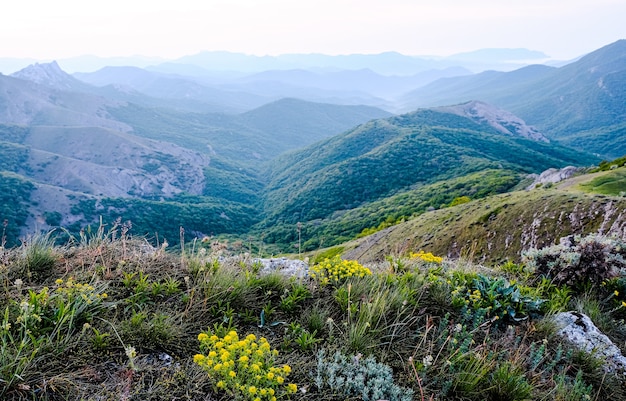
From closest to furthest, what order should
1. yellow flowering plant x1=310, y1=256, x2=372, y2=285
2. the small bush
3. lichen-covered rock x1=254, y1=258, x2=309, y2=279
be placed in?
yellow flowering plant x1=310, y1=256, x2=372, y2=285 → lichen-covered rock x1=254, y1=258, x2=309, y2=279 → the small bush

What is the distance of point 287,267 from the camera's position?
21.4 feet

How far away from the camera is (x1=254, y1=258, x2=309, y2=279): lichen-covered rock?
224 inches

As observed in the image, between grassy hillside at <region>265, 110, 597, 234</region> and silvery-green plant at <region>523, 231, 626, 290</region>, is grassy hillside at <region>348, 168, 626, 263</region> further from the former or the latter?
grassy hillside at <region>265, 110, 597, 234</region>

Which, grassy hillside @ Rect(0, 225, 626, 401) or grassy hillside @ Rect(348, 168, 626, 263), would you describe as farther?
grassy hillside @ Rect(348, 168, 626, 263)

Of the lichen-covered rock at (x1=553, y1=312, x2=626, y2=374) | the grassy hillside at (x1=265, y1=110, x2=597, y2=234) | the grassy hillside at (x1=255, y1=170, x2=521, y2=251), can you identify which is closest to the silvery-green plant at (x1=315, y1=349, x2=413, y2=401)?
the lichen-covered rock at (x1=553, y1=312, x2=626, y2=374)

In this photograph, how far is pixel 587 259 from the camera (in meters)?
6.25

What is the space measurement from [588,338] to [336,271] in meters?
3.24

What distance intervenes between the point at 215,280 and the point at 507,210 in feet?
82.9

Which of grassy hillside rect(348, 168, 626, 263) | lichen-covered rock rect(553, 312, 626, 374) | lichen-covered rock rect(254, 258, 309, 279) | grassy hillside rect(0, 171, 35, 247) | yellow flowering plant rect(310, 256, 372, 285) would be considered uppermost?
yellow flowering plant rect(310, 256, 372, 285)

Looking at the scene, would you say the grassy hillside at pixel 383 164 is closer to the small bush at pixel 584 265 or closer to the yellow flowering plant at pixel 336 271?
the small bush at pixel 584 265

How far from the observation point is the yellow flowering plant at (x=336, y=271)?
5250 millimetres

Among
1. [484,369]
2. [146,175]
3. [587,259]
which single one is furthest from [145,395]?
[146,175]

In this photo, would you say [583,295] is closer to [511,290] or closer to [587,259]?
[587,259]

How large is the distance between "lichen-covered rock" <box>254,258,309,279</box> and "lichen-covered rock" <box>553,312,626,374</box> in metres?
3.48
